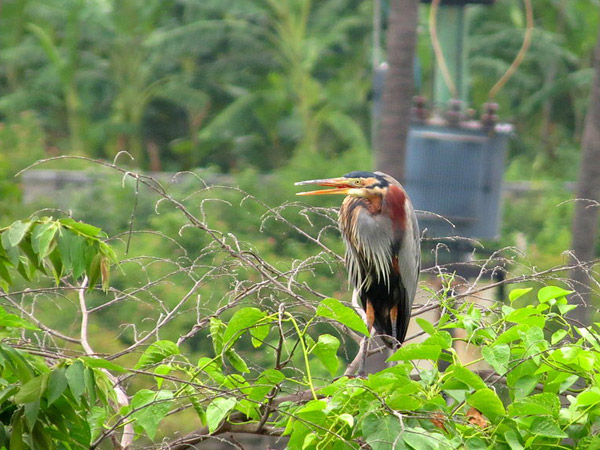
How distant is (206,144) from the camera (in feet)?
45.8

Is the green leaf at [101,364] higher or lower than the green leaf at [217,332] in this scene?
higher

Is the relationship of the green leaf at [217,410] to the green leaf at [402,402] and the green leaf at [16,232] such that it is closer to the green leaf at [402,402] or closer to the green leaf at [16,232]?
the green leaf at [402,402]

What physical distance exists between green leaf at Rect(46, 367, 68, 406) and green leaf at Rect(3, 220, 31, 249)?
27 centimetres

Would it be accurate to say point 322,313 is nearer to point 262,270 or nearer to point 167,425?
point 262,270

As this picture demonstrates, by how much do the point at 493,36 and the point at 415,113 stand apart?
7334 millimetres

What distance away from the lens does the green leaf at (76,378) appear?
1891mm

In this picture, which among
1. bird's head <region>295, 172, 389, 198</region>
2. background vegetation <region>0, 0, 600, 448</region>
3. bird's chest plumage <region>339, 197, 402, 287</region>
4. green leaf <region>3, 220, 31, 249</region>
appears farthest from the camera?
background vegetation <region>0, 0, 600, 448</region>

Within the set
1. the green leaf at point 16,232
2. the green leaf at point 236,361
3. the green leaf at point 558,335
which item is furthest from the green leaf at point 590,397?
the green leaf at point 16,232

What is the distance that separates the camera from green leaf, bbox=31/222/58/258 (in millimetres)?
2020

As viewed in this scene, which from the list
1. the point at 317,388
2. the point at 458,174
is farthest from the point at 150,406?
the point at 458,174

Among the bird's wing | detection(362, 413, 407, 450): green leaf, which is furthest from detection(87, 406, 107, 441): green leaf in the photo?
the bird's wing

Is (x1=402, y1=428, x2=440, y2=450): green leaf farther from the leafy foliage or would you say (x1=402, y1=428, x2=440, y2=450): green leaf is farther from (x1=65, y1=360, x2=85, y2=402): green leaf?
(x1=65, y1=360, x2=85, y2=402): green leaf

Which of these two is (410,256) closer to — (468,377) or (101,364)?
(468,377)

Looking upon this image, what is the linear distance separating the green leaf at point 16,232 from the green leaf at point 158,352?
1.37ft
